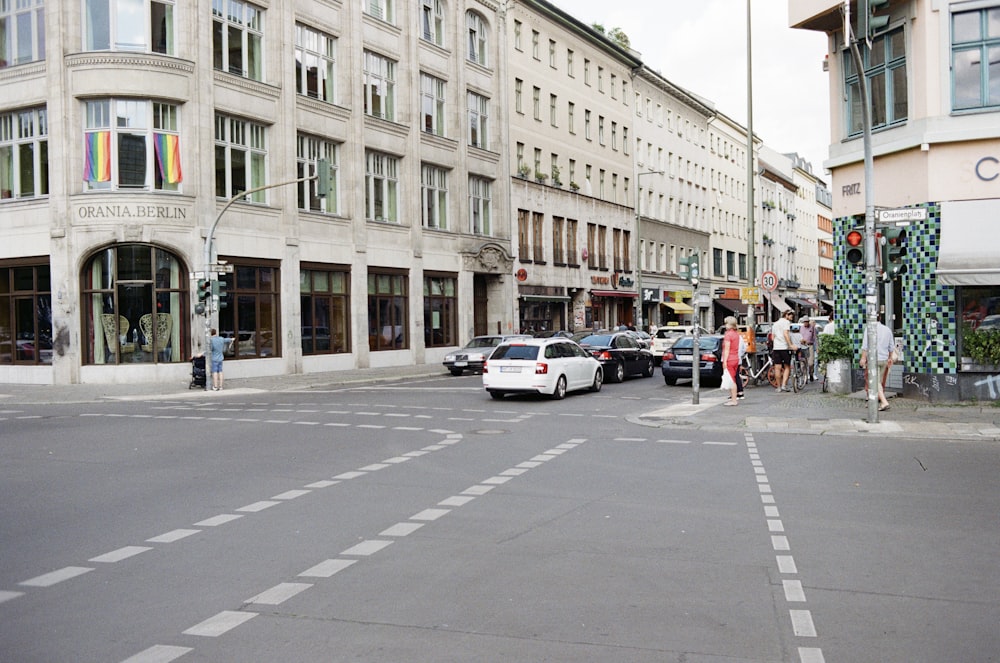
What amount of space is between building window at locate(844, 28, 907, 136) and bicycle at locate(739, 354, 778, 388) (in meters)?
6.54

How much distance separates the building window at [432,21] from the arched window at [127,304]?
61.3ft

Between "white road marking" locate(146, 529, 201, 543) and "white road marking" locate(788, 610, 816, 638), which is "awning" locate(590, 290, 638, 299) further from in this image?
"white road marking" locate(788, 610, 816, 638)

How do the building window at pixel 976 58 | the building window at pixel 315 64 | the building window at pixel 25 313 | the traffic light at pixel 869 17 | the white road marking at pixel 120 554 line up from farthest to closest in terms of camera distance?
the building window at pixel 315 64, the building window at pixel 25 313, the building window at pixel 976 58, the traffic light at pixel 869 17, the white road marking at pixel 120 554

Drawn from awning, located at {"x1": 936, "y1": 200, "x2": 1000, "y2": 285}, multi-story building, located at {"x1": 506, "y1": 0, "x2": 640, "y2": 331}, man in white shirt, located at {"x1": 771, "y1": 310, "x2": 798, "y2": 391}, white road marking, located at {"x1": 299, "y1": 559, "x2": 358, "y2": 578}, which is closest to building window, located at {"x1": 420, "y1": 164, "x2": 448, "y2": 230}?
multi-story building, located at {"x1": 506, "y1": 0, "x2": 640, "y2": 331}

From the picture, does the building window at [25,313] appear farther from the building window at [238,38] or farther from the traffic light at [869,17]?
the traffic light at [869,17]

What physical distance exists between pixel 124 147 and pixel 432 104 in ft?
56.7

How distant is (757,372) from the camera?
1111 inches

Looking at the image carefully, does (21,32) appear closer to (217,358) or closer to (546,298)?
(217,358)

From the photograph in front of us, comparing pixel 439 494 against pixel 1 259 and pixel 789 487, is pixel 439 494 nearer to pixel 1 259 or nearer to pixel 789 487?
pixel 789 487

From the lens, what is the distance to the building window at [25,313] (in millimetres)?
31422

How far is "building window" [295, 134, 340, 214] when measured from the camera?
120 ft

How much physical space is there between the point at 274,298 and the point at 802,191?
89946 millimetres

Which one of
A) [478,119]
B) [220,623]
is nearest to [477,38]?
[478,119]

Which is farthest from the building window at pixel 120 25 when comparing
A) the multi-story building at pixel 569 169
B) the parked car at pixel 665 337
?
the multi-story building at pixel 569 169
